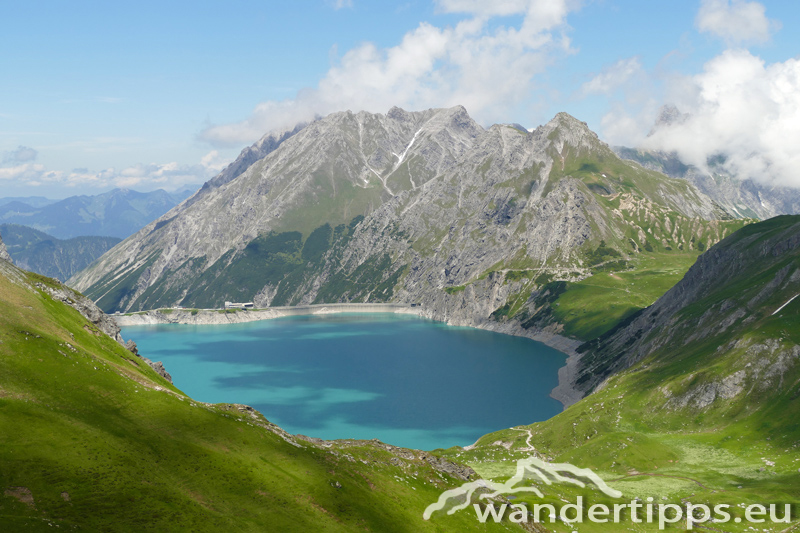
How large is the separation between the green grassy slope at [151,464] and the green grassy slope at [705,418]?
3310cm

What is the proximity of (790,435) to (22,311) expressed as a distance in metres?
128

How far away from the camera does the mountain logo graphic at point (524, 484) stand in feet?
270

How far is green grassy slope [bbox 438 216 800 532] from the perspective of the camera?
103 metres

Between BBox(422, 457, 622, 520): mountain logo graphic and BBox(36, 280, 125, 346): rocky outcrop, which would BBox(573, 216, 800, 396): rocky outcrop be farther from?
BBox(36, 280, 125, 346): rocky outcrop

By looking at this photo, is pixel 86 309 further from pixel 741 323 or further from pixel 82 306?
pixel 741 323

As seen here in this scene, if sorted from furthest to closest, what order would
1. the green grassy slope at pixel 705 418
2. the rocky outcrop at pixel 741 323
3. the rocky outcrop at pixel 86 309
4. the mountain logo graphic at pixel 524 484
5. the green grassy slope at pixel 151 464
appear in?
the rocky outcrop at pixel 741 323 → the rocky outcrop at pixel 86 309 → the green grassy slope at pixel 705 418 → the mountain logo graphic at pixel 524 484 → the green grassy slope at pixel 151 464

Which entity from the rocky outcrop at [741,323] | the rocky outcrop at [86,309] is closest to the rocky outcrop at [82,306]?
the rocky outcrop at [86,309]

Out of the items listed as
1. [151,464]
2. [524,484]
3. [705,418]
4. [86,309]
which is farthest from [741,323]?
[86,309]

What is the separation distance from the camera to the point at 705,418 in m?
132

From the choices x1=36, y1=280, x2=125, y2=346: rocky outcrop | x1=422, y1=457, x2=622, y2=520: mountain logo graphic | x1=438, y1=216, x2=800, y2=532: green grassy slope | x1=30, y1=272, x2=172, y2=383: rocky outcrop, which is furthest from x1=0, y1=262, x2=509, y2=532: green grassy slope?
x1=438, y1=216, x2=800, y2=532: green grassy slope

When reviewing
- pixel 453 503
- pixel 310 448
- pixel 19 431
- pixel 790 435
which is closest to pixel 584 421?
pixel 790 435

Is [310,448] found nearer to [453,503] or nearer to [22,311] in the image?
[453,503]

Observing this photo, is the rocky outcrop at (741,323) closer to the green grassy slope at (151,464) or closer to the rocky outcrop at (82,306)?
the green grassy slope at (151,464)

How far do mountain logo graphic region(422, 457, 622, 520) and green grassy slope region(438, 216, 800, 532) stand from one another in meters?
2.85
